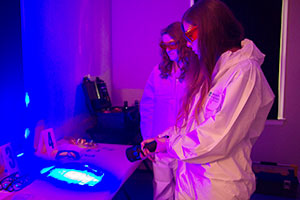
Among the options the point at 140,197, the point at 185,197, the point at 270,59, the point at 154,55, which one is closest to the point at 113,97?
the point at 154,55

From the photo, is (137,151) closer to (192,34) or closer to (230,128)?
(230,128)

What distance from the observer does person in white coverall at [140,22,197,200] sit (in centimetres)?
200

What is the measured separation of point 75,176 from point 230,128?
2.83 feet

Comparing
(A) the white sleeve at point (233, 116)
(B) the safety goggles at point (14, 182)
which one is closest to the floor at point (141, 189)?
(B) the safety goggles at point (14, 182)

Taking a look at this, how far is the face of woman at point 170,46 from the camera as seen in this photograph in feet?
6.57

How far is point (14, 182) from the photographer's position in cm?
121

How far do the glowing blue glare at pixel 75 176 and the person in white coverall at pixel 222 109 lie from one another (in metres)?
0.43

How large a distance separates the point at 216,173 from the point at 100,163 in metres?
0.80

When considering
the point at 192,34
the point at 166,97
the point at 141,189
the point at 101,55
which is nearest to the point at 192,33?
the point at 192,34

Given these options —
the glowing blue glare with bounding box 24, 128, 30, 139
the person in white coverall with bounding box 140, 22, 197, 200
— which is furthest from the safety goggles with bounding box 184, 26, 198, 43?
the glowing blue glare with bounding box 24, 128, 30, 139

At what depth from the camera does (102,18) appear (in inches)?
117

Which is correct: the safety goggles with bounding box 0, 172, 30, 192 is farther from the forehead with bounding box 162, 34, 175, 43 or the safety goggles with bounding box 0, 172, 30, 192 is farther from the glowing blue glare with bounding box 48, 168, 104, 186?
the forehead with bounding box 162, 34, 175, 43

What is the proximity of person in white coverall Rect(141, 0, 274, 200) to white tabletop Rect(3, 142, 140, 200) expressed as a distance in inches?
14.0

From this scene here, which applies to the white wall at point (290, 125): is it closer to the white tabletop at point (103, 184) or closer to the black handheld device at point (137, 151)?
the white tabletop at point (103, 184)
